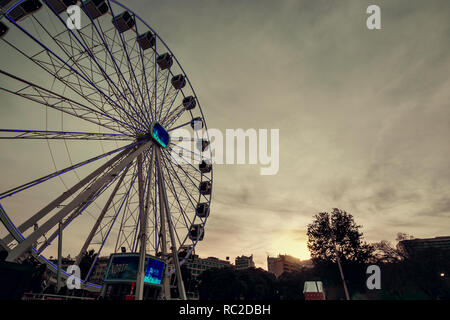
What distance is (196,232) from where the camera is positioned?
21859mm

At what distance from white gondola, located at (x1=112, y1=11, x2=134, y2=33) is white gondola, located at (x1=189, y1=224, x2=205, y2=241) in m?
18.3

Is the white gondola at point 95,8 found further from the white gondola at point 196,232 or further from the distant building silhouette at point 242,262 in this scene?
the distant building silhouette at point 242,262

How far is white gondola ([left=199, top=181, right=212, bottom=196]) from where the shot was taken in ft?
80.7

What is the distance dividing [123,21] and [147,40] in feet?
8.19

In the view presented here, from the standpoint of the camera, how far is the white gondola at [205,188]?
24.6 meters

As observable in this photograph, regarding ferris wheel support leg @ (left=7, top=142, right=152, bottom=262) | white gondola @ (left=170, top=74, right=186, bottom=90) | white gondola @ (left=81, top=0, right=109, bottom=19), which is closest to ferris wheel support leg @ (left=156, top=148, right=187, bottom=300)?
ferris wheel support leg @ (left=7, top=142, right=152, bottom=262)

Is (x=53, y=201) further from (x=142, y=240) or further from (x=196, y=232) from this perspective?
(x=196, y=232)

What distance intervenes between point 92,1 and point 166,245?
1915 cm

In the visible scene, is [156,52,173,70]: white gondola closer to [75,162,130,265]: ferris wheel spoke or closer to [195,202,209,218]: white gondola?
[75,162,130,265]: ferris wheel spoke

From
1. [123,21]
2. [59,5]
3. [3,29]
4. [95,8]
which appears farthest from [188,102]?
[3,29]

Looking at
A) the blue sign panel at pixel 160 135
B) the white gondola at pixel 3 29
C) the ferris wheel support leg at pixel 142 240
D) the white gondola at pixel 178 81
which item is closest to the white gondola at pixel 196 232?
the ferris wheel support leg at pixel 142 240

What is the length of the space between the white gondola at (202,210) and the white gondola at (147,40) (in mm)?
15994
